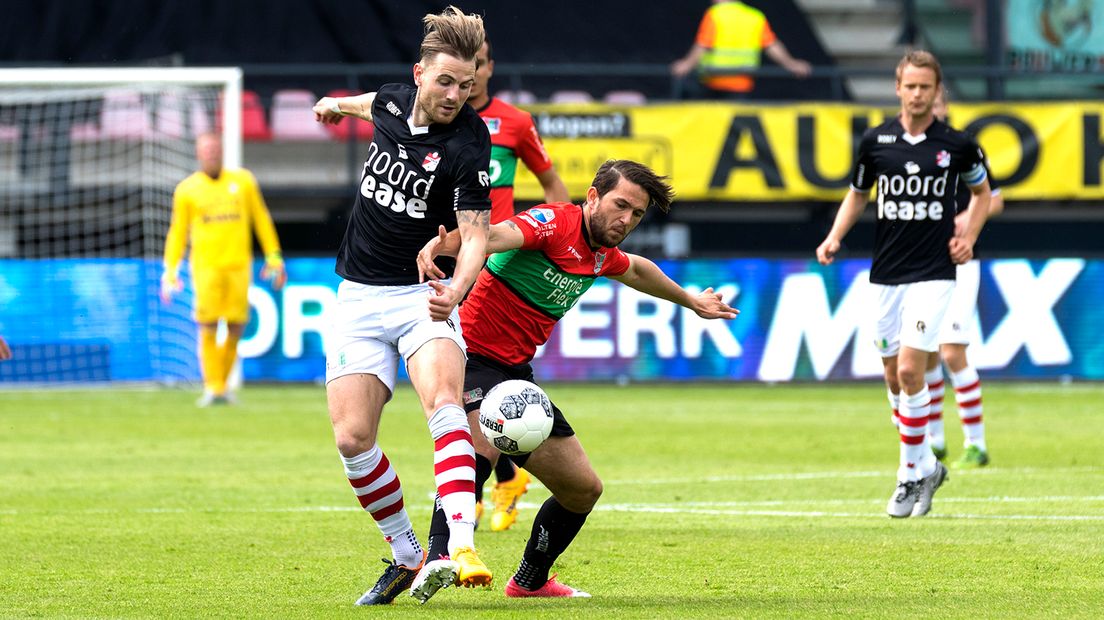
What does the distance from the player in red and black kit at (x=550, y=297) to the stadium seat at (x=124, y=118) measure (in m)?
14.9

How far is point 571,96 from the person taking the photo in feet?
72.7

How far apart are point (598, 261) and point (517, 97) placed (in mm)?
14050

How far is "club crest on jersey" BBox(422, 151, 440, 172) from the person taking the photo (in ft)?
21.8

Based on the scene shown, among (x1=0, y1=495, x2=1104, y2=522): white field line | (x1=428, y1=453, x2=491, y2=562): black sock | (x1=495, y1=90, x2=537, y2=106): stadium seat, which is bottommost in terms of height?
(x1=0, y1=495, x2=1104, y2=522): white field line

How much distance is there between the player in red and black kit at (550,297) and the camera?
22.1 ft

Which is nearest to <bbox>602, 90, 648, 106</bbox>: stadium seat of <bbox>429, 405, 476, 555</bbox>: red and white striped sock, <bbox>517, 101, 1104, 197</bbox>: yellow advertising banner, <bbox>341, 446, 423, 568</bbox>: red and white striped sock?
<bbox>517, 101, 1104, 197</bbox>: yellow advertising banner

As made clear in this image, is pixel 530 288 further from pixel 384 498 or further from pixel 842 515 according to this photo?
pixel 842 515

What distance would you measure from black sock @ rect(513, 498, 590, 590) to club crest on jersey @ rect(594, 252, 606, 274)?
91 centimetres

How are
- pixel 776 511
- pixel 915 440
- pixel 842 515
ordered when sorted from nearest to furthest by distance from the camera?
1. pixel 842 515
2. pixel 915 440
3. pixel 776 511

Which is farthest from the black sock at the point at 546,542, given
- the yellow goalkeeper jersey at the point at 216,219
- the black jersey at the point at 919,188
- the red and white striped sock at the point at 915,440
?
the yellow goalkeeper jersey at the point at 216,219

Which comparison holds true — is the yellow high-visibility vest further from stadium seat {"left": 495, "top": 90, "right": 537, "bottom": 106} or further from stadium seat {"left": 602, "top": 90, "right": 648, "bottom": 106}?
stadium seat {"left": 495, "top": 90, "right": 537, "bottom": 106}

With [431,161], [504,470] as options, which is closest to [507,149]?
[504,470]

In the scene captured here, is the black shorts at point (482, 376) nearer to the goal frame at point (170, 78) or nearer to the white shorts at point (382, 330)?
the white shorts at point (382, 330)

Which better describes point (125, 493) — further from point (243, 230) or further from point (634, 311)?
point (634, 311)
